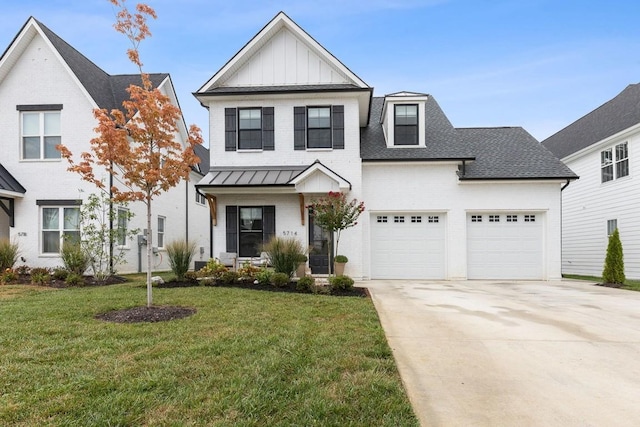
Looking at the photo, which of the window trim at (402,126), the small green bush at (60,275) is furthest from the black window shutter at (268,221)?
the small green bush at (60,275)

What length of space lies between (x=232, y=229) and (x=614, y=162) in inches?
599

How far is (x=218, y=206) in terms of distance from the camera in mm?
13320

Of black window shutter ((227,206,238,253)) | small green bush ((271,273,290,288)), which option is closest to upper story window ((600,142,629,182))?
small green bush ((271,273,290,288))

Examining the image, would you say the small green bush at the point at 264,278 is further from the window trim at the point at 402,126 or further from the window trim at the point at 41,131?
the window trim at the point at 41,131

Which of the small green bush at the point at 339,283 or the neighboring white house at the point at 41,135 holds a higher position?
the neighboring white house at the point at 41,135

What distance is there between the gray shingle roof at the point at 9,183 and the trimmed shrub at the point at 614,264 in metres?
19.6

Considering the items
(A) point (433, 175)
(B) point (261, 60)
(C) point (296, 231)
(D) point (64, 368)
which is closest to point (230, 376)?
(D) point (64, 368)

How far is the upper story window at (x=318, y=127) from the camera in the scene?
1340 cm

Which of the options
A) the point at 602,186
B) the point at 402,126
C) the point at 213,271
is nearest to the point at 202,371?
the point at 213,271

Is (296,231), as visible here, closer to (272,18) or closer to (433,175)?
(433,175)

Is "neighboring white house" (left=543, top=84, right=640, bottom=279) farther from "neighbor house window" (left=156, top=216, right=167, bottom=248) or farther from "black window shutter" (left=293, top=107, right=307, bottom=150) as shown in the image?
"neighbor house window" (left=156, top=216, right=167, bottom=248)

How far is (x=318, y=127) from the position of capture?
13.5 meters

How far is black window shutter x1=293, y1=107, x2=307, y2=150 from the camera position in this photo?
1345cm

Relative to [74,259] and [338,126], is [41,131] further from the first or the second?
[338,126]
